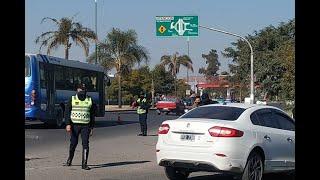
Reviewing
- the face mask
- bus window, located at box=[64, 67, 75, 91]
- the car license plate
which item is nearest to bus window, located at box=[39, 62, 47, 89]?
bus window, located at box=[64, 67, 75, 91]

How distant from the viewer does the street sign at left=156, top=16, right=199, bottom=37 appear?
33906 mm

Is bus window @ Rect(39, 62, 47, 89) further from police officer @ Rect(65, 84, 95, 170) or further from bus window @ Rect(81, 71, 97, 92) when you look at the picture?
police officer @ Rect(65, 84, 95, 170)

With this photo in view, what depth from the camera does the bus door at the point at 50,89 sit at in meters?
23.0

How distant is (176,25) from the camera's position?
3422 centimetres

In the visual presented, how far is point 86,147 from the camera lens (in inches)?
438

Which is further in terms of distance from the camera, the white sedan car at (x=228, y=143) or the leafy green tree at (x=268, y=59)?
the leafy green tree at (x=268, y=59)

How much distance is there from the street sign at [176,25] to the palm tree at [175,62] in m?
64.2

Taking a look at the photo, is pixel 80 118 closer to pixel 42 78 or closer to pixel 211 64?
pixel 42 78

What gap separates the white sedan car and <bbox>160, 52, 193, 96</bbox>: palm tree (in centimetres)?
8876

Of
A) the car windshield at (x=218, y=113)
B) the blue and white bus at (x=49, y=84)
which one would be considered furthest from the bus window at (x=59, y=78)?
the car windshield at (x=218, y=113)

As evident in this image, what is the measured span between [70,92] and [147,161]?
40.8 ft

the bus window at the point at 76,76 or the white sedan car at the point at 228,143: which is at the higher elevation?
the bus window at the point at 76,76

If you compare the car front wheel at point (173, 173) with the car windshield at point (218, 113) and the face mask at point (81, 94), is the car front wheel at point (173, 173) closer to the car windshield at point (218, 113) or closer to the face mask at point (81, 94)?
the car windshield at point (218, 113)
